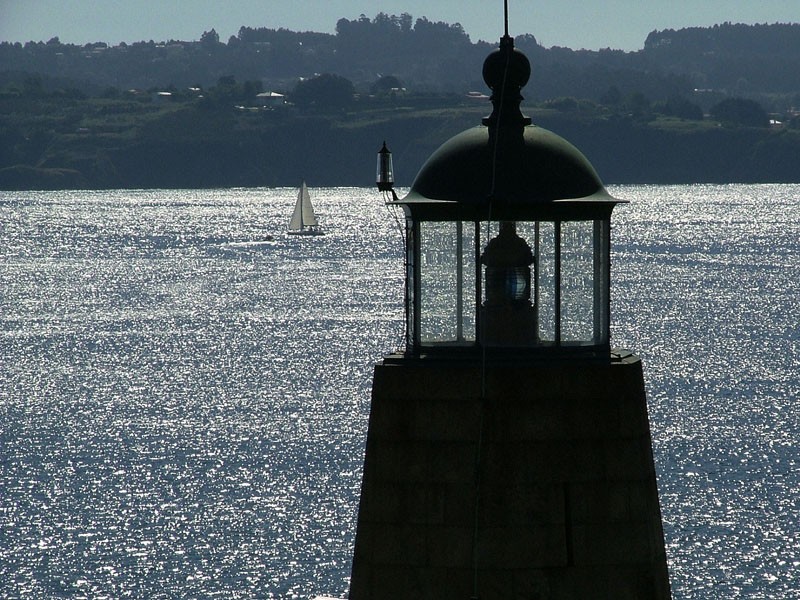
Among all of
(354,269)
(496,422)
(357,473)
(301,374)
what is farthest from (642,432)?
(354,269)

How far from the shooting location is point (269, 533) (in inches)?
2160

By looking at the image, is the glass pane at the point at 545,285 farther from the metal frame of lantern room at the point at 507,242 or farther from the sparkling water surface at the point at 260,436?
the sparkling water surface at the point at 260,436

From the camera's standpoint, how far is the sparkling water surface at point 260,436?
50750mm

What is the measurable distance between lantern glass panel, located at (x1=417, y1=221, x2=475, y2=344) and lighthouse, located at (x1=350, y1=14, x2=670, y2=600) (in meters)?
0.01

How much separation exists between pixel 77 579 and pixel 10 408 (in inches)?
1504

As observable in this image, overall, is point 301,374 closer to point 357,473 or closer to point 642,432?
point 357,473

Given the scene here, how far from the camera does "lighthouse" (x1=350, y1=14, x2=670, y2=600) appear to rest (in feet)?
35.9

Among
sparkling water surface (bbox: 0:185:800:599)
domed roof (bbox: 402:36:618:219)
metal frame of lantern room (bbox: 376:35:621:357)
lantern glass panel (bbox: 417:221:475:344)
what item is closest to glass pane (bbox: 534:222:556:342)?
metal frame of lantern room (bbox: 376:35:621:357)

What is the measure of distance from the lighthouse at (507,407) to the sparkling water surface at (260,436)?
36.6 m

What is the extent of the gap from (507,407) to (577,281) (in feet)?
3.96

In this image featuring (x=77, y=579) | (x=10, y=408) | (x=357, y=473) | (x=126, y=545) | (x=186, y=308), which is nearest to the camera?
(x=77, y=579)

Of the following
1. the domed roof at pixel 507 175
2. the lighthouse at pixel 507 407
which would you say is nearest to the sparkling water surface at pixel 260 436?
the lighthouse at pixel 507 407

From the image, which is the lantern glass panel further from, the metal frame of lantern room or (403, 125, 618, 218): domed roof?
(403, 125, 618, 218): domed roof

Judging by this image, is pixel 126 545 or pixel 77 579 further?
pixel 126 545
